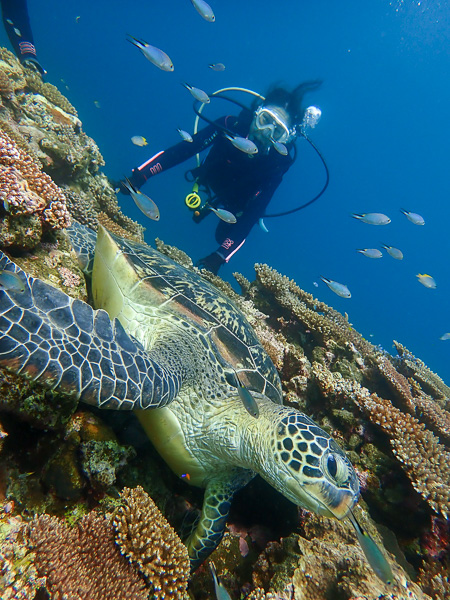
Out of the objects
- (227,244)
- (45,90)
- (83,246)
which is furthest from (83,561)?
(45,90)

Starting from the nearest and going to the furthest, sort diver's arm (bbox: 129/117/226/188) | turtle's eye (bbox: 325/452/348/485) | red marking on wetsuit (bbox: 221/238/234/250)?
turtle's eye (bbox: 325/452/348/485), diver's arm (bbox: 129/117/226/188), red marking on wetsuit (bbox: 221/238/234/250)

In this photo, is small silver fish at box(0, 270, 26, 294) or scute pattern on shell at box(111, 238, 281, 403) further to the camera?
scute pattern on shell at box(111, 238, 281, 403)

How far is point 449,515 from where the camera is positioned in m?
2.61

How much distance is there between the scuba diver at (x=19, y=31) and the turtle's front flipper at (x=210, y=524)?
28.6ft

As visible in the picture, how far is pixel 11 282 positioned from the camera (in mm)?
1486

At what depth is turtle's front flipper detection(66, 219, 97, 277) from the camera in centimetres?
310

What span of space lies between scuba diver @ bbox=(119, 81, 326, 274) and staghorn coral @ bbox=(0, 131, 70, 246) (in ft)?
14.9

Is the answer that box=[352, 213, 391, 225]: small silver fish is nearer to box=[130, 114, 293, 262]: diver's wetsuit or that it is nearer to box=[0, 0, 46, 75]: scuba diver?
box=[130, 114, 293, 262]: diver's wetsuit

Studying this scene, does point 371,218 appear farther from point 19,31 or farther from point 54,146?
point 19,31

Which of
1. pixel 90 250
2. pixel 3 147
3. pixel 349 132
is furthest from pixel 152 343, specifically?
pixel 349 132

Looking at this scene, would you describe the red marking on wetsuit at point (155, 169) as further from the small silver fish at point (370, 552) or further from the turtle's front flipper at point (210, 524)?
the small silver fish at point (370, 552)

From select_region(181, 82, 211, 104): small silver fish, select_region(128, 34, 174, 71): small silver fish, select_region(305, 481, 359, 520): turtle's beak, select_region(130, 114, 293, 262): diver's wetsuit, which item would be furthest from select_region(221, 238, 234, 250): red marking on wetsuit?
select_region(305, 481, 359, 520): turtle's beak

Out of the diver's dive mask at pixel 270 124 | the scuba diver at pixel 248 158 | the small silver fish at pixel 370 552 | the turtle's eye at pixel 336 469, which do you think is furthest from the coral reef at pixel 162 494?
the diver's dive mask at pixel 270 124

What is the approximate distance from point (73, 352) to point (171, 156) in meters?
6.13
